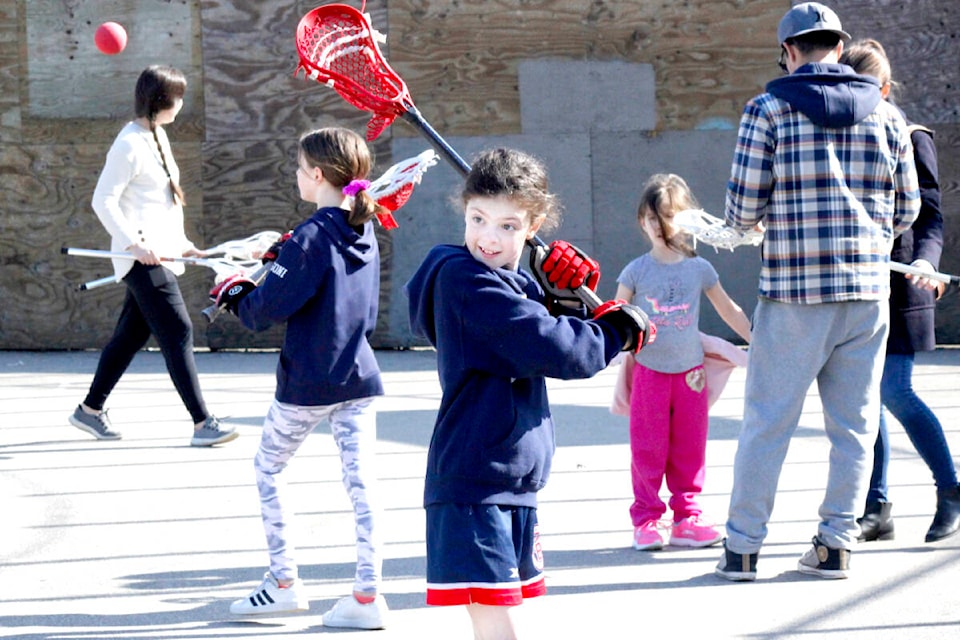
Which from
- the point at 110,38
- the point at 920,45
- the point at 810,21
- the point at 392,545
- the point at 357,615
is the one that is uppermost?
the point at 110,38

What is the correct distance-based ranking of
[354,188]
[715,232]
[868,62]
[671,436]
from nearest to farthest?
Answer: [354,188] → [715,232] → [868,62] → [671,436]

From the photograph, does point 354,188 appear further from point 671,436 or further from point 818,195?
point 671,436

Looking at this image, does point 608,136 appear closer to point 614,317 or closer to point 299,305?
point 299,305

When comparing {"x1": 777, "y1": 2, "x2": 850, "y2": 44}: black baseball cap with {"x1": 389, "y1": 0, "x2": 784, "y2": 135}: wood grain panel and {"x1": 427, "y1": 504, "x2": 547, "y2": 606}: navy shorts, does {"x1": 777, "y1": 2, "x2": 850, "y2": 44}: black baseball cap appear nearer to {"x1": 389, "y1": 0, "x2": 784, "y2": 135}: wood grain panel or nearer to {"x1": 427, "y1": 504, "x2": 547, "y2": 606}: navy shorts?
{"x1": 427, "y1": 504, "x2": 547, "y2": 606}: navy shorts

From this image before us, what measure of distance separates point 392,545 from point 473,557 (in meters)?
2.09

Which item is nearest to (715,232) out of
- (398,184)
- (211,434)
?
(398,184)

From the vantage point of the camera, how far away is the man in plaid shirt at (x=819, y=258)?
14.6 ft

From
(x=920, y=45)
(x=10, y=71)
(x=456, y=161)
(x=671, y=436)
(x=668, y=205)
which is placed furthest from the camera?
(x=10, y=71)

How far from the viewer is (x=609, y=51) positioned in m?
10.5

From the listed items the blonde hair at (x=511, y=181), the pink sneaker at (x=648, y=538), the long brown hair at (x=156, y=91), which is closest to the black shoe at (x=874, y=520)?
the pink sneaker at (x=648, y=538)

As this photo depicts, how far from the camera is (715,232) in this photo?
480 centimetres

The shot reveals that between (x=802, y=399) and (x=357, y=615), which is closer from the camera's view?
(x=357, y=615)

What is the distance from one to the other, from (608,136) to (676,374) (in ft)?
18.0

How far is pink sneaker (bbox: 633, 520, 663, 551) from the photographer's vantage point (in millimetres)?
5102
